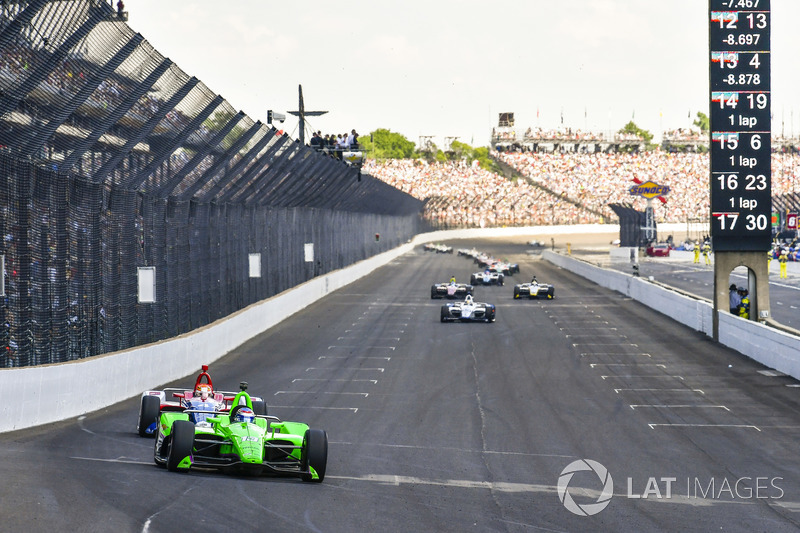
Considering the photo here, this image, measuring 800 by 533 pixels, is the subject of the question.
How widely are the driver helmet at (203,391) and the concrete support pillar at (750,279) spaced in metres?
18.7

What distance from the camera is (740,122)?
29.6 meters

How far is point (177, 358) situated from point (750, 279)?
16.0 metres

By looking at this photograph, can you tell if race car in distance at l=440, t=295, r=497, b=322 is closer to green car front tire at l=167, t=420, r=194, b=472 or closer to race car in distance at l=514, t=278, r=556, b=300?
race car in distance at l=514, t=278, r=556, b=300

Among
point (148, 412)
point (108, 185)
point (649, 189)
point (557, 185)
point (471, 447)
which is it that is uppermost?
point (557, 185)

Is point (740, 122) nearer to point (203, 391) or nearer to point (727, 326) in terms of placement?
point (727, 326)

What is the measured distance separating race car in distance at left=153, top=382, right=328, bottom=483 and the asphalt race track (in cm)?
19

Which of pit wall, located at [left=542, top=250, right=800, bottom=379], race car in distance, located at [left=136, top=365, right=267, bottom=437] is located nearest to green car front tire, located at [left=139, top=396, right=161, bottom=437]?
race car in distance, located at [left=136, top=365, right=267, bottom=437]

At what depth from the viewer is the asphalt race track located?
10.8 m

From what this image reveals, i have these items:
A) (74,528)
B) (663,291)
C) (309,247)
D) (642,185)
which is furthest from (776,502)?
(642,185)

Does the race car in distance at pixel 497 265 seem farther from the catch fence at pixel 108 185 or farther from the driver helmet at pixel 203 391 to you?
the driver helmet at pixel 203 391

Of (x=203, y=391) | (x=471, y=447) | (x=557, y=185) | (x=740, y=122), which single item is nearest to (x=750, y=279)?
(x=740, y=122)

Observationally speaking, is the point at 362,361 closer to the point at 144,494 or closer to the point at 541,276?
the point at 144,494

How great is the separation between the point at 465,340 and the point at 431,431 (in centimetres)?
1377

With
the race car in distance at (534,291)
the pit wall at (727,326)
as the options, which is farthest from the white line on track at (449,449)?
the race car in distance at (534,291)
